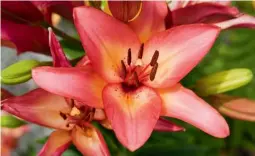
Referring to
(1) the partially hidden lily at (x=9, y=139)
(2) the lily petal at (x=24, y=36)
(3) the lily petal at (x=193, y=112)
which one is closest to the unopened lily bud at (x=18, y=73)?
(2) the lily petal at (x=24, y=36)

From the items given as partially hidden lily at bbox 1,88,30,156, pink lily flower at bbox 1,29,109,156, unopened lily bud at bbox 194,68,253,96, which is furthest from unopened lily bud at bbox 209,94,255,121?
partially hidden lily at bbox 1,88,30,156

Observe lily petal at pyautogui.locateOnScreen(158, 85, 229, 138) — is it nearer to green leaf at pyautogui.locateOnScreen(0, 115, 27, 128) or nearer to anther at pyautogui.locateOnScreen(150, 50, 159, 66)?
anther at pyautogui.locateOnScreen(150, 50, 159, 66)

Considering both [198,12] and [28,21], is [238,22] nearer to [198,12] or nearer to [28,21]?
[198,12]

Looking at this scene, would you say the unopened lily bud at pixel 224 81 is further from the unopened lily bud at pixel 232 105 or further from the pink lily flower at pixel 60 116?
the pink lily flower at pixel 60 116

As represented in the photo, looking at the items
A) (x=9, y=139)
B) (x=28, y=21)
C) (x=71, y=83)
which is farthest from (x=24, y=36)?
(x=9, y=139)

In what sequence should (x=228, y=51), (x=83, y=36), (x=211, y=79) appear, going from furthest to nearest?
(x=228, y=51) < (x=211, y=79) < (x=83, y=36)

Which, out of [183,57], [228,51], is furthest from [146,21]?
[228,51]

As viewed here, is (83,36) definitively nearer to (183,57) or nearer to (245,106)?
(183,57)
